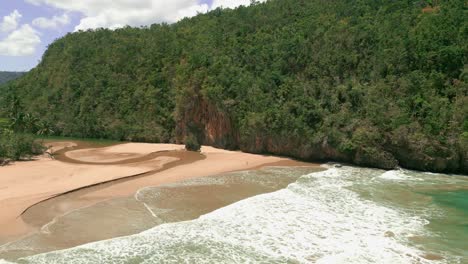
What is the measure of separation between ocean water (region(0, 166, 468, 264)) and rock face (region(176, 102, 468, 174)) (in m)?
4.44

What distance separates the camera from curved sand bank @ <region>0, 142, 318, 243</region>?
21125mm

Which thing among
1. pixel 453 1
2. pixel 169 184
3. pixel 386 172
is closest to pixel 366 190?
pixel 386 172

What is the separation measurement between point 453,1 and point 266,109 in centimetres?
2140

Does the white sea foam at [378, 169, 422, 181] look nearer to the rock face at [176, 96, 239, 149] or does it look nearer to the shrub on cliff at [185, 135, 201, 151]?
the rock face at [176, 96, 239, 149]

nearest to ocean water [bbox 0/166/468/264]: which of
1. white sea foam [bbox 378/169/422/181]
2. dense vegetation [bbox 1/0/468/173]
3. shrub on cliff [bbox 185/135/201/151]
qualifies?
white sea foam [bbox 378/169/422/181]

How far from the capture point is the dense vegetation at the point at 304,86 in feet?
111

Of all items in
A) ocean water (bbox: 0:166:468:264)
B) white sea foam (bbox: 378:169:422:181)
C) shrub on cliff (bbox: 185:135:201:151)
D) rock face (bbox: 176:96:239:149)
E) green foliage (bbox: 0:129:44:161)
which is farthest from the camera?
rock face (bbox: 176:96:239:149)

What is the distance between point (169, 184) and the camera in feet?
91.2

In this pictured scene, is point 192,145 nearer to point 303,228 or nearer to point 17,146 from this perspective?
point 17,146

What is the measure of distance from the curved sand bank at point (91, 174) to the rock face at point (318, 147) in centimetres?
164

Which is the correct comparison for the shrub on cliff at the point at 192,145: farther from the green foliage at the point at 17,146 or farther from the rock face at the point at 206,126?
the green foliage at the point at 17,146

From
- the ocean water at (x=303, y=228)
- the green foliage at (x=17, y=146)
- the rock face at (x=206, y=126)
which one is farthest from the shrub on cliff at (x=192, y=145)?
the ocean water at (x=303, y=228)

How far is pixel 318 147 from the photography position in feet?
124

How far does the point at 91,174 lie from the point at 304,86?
22.0 m
